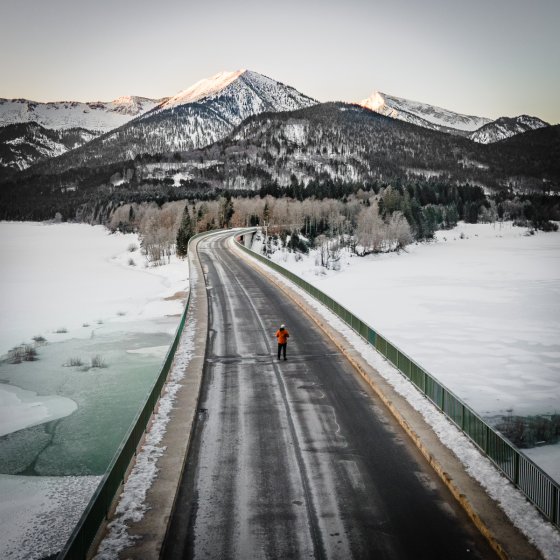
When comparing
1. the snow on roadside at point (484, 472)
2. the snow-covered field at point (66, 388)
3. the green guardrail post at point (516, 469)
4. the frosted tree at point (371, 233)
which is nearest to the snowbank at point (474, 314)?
the snow on roadside at point (484, 472)

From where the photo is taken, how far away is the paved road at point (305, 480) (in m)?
9.82

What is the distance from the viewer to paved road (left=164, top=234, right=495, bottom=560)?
9820 millimetres

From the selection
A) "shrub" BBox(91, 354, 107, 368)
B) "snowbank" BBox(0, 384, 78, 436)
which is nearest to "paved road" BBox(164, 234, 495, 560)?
"snowbank" BBox(0, 384, 78, 436)

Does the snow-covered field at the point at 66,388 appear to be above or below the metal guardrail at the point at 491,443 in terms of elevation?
below

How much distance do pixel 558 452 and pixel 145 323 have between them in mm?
27432

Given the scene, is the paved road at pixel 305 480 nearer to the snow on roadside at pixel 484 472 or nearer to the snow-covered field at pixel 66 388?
the snow on roadside at pixel 484 472

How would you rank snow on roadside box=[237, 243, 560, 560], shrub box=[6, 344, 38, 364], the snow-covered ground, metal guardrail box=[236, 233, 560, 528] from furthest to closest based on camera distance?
shrub box=[6, 344, 38, 364]
the snow-covered ground
metal guardrail box=[236, 233, 560, 528]
snow on roadside box=[237, 243, 560, 560]

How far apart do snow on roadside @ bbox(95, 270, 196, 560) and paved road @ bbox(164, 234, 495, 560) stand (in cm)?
81

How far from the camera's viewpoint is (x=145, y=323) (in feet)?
121

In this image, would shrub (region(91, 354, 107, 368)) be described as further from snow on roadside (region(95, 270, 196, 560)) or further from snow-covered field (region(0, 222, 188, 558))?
snow on roadside (region(95, 270, 196, 560))

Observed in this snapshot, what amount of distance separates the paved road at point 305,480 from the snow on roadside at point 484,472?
872 mm

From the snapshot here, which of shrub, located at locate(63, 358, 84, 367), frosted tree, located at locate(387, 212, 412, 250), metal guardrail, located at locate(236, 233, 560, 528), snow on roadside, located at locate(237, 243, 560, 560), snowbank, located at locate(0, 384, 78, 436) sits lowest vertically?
snowbank, located at locate(0, 384, 78, 436)

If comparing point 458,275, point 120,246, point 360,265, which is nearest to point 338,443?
point 458,275

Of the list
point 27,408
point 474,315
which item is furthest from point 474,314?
point 27,408
